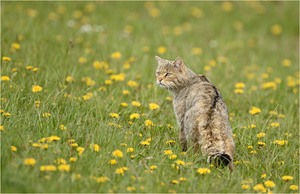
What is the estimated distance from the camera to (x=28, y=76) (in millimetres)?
7254

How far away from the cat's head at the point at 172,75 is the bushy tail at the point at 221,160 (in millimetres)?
1413

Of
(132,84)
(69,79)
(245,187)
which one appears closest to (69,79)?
(69,79)

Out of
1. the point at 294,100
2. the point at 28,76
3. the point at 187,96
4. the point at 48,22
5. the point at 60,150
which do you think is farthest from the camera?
the point at 48,22

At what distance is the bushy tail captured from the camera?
17.4 feet

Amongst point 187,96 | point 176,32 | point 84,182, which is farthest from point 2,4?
point 84,182

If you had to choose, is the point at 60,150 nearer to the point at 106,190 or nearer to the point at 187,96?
the point at 106,190

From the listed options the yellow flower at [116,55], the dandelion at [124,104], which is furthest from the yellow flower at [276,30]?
the dandelion at [124,104]

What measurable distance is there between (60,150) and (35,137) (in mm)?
413

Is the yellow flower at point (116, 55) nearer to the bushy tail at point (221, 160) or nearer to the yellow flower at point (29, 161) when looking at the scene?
the bushy tail at point (221, 160)

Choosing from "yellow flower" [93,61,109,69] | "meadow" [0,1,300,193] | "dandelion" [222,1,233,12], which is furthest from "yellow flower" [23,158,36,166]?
"dandelion" [222,1,233,12]

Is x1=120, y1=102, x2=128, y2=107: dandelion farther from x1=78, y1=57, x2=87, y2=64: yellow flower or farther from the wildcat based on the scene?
x1=78, y1=57, x2=87, y2=64: yellow flower

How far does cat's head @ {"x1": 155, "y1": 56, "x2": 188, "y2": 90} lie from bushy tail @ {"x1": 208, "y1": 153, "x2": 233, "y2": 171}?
141cm

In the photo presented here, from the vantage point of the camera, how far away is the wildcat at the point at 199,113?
5.41m

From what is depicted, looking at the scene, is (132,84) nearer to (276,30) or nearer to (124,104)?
(124,104)
